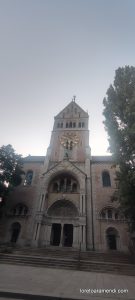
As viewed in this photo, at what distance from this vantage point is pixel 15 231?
2112 centimetres

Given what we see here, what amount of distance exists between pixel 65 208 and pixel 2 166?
388 inches

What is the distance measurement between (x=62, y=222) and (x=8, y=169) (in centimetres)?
949

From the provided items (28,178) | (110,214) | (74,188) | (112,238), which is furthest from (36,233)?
(110,214)

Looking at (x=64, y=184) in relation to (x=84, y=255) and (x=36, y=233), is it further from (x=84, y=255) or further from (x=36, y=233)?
(x=84, y=255)

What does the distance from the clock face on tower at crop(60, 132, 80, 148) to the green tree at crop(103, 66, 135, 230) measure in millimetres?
14370

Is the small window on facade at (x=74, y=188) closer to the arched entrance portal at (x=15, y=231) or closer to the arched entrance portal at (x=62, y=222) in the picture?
the arched entrance portal at (x=62, y=222)

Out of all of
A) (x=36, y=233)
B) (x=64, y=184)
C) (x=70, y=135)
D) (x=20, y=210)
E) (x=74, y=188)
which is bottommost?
(x=36, y=233)

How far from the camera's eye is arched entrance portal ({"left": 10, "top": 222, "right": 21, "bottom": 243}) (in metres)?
20.6

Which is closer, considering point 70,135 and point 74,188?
point 74,188

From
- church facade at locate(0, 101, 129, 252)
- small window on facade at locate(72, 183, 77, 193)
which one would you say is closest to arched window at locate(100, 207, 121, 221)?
church facade at locate(0, 101, 129, 252)

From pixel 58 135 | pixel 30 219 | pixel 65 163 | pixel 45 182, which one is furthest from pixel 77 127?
pixel 30 219

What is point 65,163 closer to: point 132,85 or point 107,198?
point 107,198

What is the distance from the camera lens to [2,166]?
1936 cm

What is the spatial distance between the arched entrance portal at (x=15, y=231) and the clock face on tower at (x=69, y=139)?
45.9 ft
